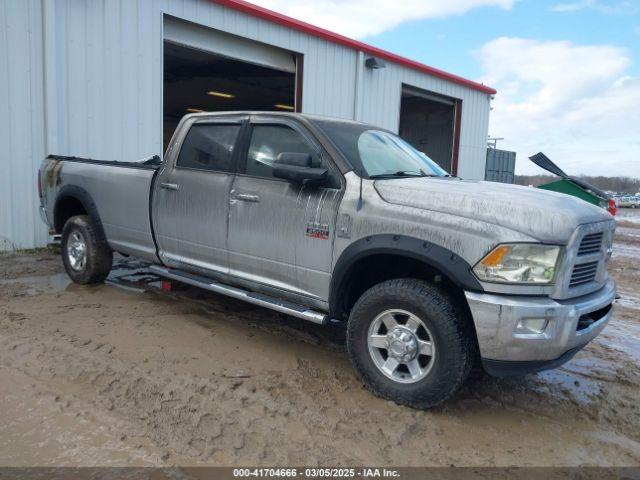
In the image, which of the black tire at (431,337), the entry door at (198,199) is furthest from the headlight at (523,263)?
the entry door at (198,199)

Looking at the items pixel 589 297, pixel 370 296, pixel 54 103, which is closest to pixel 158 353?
pixel 370 296

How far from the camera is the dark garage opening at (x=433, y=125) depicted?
17.6 meters

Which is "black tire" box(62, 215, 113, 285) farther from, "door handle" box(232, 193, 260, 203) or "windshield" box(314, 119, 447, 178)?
"windshield" box(314, 119, 447, 178)

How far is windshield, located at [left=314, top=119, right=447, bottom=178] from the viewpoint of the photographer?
401 centimetres

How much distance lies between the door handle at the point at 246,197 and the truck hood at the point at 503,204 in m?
1.07

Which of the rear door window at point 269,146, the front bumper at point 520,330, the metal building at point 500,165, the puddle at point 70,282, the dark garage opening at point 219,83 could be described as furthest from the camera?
the metal building at point 500,165

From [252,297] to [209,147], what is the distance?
5.09 feet

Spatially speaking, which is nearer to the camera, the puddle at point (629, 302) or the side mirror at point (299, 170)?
the side mirror at point (299, 170)

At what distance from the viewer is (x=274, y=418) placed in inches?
127

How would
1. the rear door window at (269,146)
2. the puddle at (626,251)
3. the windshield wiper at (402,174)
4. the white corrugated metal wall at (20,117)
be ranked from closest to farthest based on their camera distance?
the windshield wiper at (402,174) < the rear door window at (269,146) < the white corrugated metal wall at (20,117) < the puddle at (626,251)

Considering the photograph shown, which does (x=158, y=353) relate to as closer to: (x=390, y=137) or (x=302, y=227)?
(x=302, y=227)

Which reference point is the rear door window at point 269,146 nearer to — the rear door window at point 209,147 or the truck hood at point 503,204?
the rear door window at point 209,147

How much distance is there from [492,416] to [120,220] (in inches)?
165

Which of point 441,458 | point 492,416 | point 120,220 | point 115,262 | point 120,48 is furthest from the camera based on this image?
point 120,48
